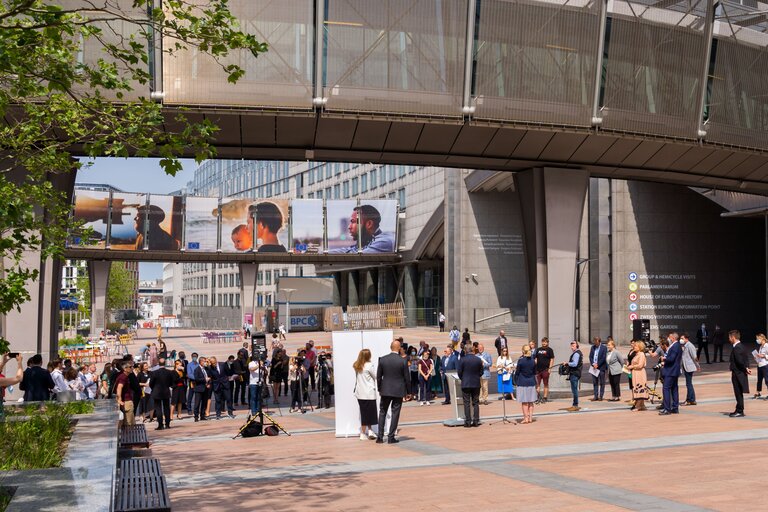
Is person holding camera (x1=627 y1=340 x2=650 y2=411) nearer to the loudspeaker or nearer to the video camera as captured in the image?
the video camera

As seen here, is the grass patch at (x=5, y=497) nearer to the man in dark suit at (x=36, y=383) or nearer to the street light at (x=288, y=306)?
the man in dark suit at (x=36, y=383)

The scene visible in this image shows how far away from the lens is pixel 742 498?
8984 millimetres

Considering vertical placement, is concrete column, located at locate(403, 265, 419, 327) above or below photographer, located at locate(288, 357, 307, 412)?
above

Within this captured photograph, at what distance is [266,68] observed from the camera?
61.9 feet

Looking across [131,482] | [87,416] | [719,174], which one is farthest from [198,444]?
[719,174]

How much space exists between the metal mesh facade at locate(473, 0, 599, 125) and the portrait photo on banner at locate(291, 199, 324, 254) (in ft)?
176

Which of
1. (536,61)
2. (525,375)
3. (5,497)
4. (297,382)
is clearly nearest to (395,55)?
(536,61)

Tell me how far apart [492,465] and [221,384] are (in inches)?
419

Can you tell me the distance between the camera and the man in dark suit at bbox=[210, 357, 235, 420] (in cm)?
2069

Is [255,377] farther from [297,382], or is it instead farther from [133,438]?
[133,438]

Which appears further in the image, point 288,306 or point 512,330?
point 288,306

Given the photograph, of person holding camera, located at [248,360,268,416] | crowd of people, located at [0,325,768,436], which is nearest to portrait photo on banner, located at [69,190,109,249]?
crowd of people, located at [0,325,768,436]

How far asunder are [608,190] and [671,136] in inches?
1084

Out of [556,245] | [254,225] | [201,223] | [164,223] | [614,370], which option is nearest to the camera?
[614,370]
